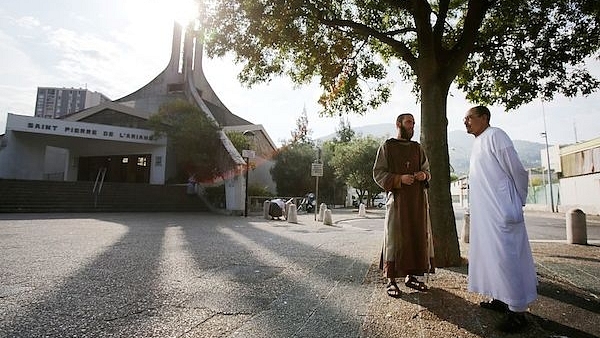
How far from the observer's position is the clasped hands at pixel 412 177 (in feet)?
11.5

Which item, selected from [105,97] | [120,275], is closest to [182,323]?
[120,275]

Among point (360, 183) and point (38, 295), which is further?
→ point (360, 183)

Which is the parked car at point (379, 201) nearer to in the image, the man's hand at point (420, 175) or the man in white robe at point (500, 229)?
the man's hand at point (420, 175)

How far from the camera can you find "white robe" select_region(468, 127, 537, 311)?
272 cm

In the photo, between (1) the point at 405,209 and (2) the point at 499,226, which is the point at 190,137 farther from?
(2) the point at 499,226

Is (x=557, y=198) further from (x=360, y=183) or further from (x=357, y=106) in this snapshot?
(x=357, y=106)

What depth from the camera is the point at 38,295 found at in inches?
127

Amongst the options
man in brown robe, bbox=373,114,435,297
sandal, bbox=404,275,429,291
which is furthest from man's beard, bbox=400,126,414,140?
sandal, bbox=404,275,429,291

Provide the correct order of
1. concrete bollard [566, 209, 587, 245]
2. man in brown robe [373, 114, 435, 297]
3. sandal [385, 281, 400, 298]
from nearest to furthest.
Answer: sandal [385, 281, 400, 298], man in brown robe [373, 114, 435, 297], concrete bollard [566, 209, 587, 245]

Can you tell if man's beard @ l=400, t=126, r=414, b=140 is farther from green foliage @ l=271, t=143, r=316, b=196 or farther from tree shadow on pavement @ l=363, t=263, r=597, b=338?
green foliage @ l=271, t=143, r=316, b=196

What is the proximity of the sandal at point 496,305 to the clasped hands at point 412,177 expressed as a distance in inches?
50.8

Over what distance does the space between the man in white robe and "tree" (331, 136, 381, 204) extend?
1128 inches

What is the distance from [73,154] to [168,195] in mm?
16085

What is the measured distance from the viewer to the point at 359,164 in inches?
1284
